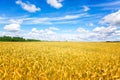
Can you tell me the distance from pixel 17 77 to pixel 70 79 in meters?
1.28

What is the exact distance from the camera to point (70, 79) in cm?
455

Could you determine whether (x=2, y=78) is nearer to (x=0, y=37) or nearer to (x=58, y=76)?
(x=58, y=76)

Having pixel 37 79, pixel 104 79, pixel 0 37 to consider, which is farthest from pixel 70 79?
pixel 0 37

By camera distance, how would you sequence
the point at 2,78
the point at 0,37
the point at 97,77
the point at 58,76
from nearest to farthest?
the point at 2,78, the point at 58,76, the point at 97,77, the point at 0,37

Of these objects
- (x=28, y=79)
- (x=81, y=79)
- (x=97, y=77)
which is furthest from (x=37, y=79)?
→ (x=97, y=77)

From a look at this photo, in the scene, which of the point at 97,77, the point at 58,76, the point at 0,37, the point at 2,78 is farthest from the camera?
the point at 0,37

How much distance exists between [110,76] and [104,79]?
0.30m

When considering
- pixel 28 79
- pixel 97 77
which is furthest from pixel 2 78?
pixel 97 77

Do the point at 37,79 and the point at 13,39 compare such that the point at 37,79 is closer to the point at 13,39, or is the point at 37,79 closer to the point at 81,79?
the point at 81,79

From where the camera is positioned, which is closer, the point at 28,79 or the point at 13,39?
the point at 28,79

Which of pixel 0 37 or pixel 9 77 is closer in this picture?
pixel 9 77

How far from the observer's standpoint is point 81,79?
4660mm

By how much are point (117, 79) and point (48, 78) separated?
1.84 metres

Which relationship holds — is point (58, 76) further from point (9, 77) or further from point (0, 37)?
point (0, 37)
